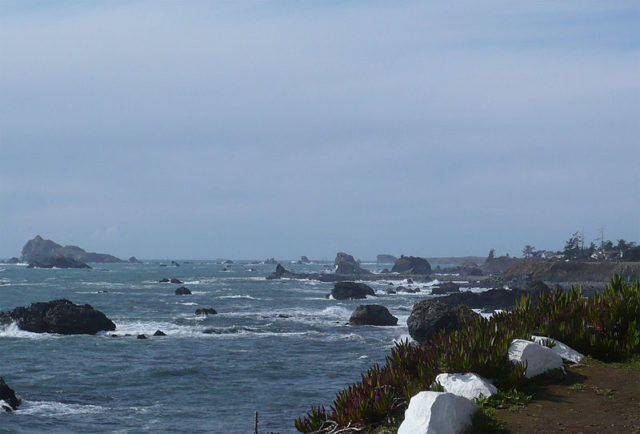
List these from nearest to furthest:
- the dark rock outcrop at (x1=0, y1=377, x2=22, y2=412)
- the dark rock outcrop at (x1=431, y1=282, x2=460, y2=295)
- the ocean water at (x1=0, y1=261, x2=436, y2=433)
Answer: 1. the ocean water at (x1=0, y1=261, x2=436, y2=433)
2. the dark rock outcrop at (x1=0, y1=377, x2=22, y2=412)
3. the dark rock outcrop at (x1=431, y1=282, x2=460, y2=295)

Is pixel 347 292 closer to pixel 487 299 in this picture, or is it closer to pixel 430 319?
pixel 487 299

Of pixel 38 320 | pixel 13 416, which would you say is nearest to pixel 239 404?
pixel 13 416

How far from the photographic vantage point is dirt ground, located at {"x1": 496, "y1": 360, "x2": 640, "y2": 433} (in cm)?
948

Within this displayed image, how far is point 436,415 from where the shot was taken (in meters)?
9.11

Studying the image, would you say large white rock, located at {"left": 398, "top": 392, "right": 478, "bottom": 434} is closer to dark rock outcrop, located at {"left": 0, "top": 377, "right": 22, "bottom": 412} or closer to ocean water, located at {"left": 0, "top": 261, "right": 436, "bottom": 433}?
ocean water, located at {"left": 0, "top": 261, "right": 436, "bottom": 433}

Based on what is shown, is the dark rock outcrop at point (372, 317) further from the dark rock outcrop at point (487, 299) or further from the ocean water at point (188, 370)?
the dark rock outcrop at point (487, 299)

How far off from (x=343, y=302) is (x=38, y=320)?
3947 centimetres

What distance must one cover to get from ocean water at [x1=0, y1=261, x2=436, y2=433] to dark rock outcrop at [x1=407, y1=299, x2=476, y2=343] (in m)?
2.16

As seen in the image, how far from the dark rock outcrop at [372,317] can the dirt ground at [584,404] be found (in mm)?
47622

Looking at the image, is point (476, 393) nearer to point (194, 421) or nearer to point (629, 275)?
point (194, 421)

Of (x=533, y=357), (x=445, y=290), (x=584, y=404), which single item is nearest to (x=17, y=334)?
(x=533, y=357)

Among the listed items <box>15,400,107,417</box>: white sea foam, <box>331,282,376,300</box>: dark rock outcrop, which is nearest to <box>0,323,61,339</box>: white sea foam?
<box>15,400,107,417</box>: white sea foam

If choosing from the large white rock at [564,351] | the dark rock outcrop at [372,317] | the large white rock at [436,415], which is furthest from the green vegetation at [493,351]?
the dark rock outcrop at [372,317]

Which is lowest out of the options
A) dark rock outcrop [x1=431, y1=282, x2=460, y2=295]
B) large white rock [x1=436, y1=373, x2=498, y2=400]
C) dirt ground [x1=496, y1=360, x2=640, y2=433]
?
dark rock outcrop [x1=431, y1=282, x2=460, y2=295]
